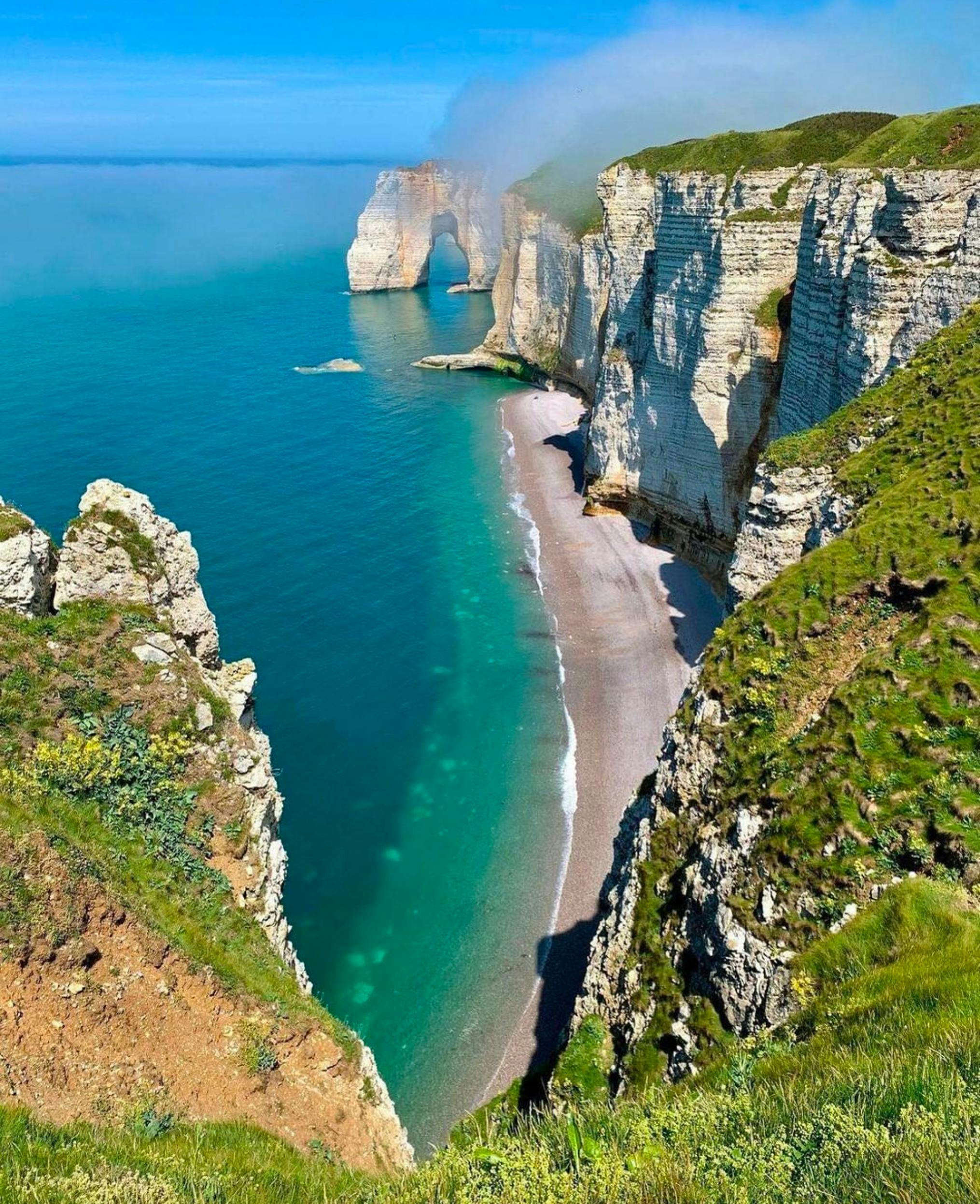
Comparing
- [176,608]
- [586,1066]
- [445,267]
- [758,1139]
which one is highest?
[445,267]

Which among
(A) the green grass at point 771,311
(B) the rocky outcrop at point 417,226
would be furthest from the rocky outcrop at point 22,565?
(B) the rocky outcrop at point 417,226

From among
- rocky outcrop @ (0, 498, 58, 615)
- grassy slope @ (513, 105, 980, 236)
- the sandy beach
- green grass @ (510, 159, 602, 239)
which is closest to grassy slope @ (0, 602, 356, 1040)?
rocky outcrop @ (0, 498, 58, 615)

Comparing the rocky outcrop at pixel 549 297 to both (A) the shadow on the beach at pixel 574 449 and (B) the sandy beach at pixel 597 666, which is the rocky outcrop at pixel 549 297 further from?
(B) the sandy beach at pixel 597 666

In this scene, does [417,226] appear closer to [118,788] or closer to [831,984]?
[118,788]

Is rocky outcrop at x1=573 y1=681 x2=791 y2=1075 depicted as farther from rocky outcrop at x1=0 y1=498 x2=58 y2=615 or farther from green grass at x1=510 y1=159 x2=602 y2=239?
green grass at x1=510 y1=159 x2=602 y2=239

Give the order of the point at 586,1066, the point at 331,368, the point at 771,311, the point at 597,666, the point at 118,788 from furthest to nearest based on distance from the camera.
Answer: the point at 331,368
the point at 597,666
the point at 771,311
the point at 118,788
the point at 586,1066

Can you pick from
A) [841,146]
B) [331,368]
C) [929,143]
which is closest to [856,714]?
[929,143]

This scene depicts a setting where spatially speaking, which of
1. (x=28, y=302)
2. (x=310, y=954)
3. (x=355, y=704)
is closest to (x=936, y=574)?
(x=310, y=954)
